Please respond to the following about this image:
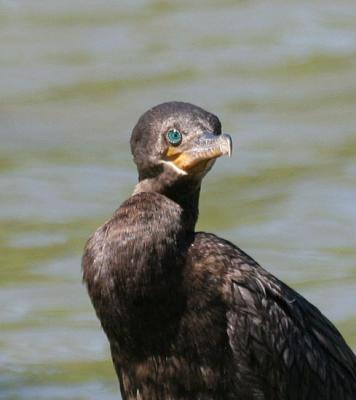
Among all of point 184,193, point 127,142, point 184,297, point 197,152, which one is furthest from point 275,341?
point 127,142

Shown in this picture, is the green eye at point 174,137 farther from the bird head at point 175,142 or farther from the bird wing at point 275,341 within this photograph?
the bird wing at point 275,341

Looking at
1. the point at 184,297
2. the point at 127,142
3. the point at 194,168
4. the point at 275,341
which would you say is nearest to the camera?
the point at 184,297

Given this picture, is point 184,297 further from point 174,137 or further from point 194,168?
point 174,137

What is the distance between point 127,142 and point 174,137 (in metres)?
7.30

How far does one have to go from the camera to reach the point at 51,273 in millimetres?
14414

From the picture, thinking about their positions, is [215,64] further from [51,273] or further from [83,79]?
[51,273]

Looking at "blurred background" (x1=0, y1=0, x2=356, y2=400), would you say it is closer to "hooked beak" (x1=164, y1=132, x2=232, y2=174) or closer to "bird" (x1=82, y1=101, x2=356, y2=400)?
"bird" (x1=82, y1=101, x2=356, y2=400)

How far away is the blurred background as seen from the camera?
1378 cm

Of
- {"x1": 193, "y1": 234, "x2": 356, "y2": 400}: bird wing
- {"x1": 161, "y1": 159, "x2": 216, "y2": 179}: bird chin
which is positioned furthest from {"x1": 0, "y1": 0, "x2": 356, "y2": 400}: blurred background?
{"x1": 161, "y1": 159, "x2": 216, "y2": 179}: bird chin

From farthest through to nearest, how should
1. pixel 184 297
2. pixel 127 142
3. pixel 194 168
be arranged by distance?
pixel 127 142
pixel 194 168
pixel 184 297

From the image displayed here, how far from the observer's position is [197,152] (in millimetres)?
9477

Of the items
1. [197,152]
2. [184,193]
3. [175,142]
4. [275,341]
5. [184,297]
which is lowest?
[275,341]

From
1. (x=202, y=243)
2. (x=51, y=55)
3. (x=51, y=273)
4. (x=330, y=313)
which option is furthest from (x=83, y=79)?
(x=202, y=243)

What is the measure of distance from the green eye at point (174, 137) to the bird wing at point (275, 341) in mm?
494
